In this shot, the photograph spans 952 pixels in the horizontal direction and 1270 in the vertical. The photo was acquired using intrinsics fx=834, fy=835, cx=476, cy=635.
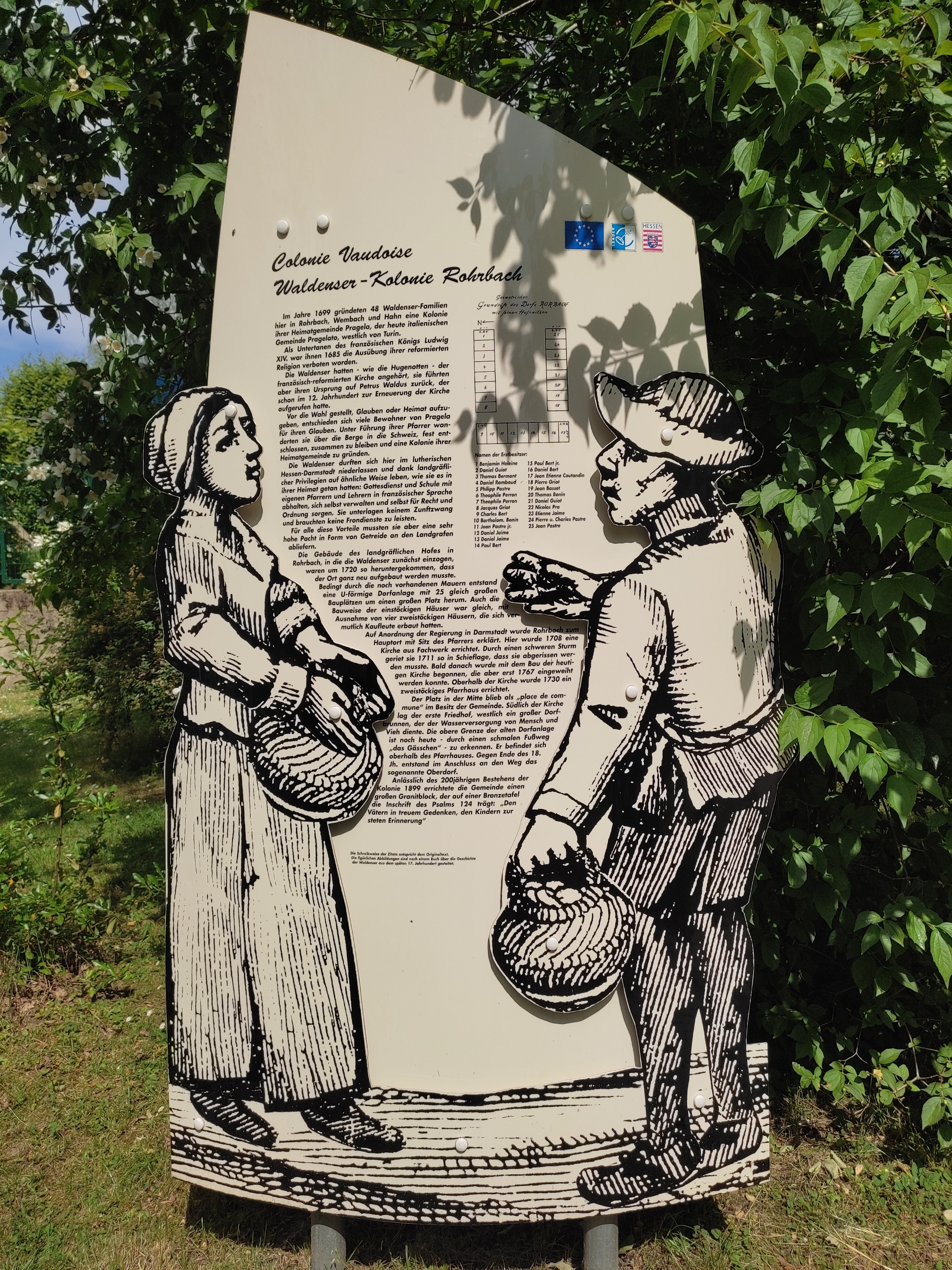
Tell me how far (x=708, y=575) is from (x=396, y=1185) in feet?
6.19

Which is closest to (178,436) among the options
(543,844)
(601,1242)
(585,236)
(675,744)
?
(585,236)

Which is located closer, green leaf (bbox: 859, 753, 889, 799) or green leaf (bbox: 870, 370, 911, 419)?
green leaf (bbox: 870, 370, 911, 419)

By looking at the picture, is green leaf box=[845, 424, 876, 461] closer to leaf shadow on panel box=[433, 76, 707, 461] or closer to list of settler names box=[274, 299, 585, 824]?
leaf shadow on panel box=[433, 76, 707, 461]

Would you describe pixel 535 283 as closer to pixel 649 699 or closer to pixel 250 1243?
pixel 649 699

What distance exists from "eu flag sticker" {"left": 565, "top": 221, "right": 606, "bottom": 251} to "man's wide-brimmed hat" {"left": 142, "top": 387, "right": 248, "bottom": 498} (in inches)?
40.4

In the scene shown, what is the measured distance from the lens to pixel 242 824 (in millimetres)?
2408

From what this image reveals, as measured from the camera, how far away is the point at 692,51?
6.05 feet

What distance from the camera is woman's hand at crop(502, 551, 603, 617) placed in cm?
229

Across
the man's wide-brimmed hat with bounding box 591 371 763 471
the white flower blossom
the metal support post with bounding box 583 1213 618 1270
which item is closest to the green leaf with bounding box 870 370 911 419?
the man's wide-brimmed hat with bounding box 591 371 763 471

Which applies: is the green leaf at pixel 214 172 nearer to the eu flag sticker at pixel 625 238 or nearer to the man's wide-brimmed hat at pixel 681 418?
the eu flag sticker at pixel 625 238

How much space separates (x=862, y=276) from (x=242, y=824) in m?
2.18

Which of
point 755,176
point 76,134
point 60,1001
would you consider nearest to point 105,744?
point 60,1001

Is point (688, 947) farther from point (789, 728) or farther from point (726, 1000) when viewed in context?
point (789, 728)

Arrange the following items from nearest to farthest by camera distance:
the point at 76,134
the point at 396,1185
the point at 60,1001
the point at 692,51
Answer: the point at 692,51, the point at 396,1185, the point at 76,134, the point at 60,1001
